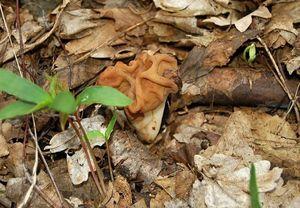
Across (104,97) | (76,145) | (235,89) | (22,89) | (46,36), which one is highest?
(22,89)

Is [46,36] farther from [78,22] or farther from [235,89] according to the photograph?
[235,89]

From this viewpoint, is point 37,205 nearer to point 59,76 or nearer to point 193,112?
point 59,76

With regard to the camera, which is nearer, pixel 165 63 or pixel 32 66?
pixel 165 63

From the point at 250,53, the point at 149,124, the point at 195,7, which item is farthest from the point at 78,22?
the point at 250,53

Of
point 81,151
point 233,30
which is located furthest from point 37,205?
point 233,30

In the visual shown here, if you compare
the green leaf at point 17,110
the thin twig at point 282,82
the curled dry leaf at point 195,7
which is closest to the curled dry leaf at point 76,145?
the green leaf at point 17,110

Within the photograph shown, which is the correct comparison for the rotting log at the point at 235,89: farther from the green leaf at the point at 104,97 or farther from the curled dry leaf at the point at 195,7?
the green leaf at the point at 104,97

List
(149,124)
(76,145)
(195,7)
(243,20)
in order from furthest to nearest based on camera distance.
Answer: (195,7), (243,20), (149,124), (76,145)
